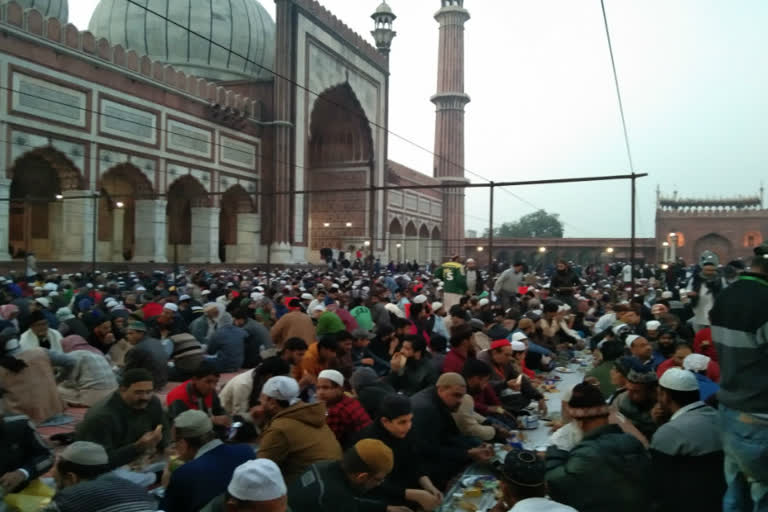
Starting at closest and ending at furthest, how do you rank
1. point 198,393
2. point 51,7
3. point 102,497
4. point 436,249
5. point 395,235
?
1. point 102,497
2. point 198,393
3. point 51,7
4. point 395,235
5. point 436,249

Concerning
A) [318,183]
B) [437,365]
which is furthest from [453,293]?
[318,183]

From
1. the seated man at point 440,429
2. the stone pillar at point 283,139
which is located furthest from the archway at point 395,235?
the seated man at point 440,429

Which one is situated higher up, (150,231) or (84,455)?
(150,231)

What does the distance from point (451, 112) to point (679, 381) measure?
37194mm

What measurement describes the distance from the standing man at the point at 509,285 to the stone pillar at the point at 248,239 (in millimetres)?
14729

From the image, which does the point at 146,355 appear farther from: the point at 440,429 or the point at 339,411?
the point at 440,429

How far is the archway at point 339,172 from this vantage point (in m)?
30.0

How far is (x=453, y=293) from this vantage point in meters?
10.7

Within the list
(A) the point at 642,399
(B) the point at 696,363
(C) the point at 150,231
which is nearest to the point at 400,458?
(A) the point at 642,399

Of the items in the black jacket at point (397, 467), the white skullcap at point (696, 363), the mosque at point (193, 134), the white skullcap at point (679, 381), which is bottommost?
the black jacket at point (397, 467)

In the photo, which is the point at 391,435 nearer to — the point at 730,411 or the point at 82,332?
the point at 730,411

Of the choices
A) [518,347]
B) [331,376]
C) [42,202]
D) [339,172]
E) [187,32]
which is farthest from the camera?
[339,172]

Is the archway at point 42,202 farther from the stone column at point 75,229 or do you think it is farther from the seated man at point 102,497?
the seated man at point 102,497

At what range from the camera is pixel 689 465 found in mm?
2691
